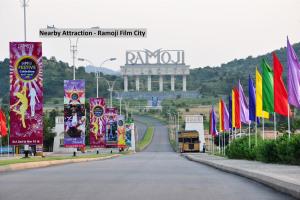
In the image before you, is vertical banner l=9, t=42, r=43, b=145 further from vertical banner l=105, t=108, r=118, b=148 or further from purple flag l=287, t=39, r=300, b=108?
vertical banner l=105, t=108, r=118, b=148

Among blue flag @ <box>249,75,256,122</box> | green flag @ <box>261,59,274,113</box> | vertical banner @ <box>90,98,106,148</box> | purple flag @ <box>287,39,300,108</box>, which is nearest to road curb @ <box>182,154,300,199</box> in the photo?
purple flag @ <box>287,39,300,108</box>

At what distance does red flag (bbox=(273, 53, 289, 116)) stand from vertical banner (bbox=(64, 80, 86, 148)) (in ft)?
81.5

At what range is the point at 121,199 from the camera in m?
14.2

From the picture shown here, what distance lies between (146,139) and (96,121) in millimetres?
98431

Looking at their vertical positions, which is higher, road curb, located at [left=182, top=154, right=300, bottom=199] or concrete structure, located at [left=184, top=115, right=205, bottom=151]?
concrete structure, located at [left=184, top=115, right=205, bottom=151]

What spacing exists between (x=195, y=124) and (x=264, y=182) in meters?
124

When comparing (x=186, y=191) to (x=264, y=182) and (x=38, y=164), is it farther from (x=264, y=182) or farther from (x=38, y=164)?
(x=38, y=164)

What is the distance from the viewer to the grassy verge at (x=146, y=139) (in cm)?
14731

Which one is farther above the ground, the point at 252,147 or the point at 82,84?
the point at 82,84

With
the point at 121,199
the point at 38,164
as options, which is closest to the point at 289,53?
the point at 38,164

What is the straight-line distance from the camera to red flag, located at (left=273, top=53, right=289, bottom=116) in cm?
3244

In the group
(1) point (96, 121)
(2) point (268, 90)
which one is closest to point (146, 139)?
(1) point (96, 121)

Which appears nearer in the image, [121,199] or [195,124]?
[121,199]

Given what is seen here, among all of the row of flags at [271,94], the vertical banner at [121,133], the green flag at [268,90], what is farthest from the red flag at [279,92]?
the vertical banner at [121,133]
